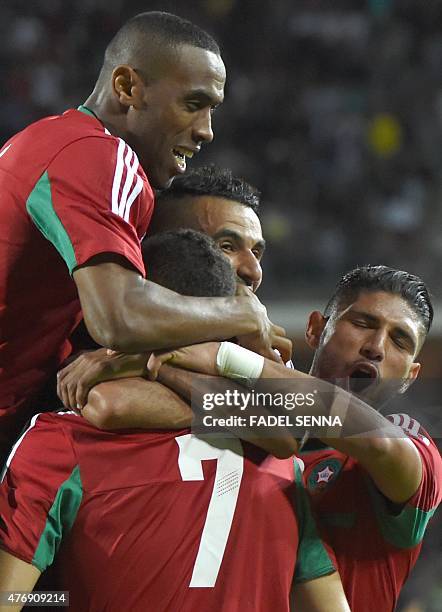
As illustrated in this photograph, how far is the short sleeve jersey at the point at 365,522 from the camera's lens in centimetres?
268

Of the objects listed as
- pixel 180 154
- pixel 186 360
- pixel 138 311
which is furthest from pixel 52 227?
pixel 180 154

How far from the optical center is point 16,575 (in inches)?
90.6

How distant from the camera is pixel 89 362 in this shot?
244 cm

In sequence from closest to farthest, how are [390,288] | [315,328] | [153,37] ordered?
[153,37] → [390,288] → [315,328]

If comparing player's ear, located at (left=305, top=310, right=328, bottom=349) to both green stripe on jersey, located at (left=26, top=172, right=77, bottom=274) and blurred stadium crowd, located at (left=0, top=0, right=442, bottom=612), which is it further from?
blurred stadium crowd, located at (left=0, top=0, right=442, bottom=612)

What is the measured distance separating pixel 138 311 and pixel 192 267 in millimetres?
159

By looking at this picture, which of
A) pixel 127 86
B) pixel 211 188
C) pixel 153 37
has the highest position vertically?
pixel 153 37

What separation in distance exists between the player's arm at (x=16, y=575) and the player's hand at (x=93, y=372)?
1.17 feet

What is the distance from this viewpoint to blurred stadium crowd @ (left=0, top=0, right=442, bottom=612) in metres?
8.91

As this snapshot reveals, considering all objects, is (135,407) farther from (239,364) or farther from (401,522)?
(401,522)

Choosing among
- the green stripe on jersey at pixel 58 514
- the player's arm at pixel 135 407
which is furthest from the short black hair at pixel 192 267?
the green stripe on jersey at pixel 58 514

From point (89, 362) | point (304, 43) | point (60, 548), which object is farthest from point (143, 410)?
point (304, 43)

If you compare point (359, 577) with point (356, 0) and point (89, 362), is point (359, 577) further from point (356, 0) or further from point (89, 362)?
point (356, 0)

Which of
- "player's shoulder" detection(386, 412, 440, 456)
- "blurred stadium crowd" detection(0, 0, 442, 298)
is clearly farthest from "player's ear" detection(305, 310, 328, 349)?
"blurred stadium crowd" detection(0, 0, 442, 298)
